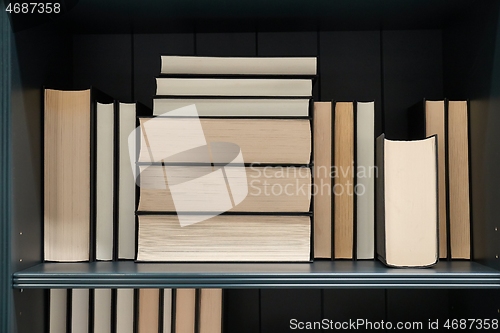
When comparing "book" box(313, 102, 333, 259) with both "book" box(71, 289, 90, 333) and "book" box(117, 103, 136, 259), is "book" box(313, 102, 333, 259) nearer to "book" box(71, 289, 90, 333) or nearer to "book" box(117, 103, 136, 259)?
"book" box(117, 103, 136, 259)

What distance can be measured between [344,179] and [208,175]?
23 centimetres

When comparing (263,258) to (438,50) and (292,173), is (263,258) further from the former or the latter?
(438,50)

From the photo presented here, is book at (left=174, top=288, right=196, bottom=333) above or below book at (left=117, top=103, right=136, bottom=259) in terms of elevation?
below

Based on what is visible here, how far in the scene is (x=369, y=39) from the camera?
94 cm

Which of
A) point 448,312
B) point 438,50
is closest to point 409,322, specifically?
point 448,312

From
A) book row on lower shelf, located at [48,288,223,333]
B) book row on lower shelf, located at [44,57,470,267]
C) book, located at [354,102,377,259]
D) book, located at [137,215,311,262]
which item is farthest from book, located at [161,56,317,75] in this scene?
book row on lower shelf, located at [48,288,223,333]

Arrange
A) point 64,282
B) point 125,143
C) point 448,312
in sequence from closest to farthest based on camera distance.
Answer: point 64,282 < point 125,143 < point 448,312

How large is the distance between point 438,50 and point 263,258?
574mm

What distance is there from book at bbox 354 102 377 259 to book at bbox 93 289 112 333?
0.45 meters

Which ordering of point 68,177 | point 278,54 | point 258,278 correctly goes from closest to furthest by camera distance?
point 258,278 < point 68,177 < point 278,54

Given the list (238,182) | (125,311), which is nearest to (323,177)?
(238,182)

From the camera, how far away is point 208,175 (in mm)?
734

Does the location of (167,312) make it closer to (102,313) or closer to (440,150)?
(102,313)

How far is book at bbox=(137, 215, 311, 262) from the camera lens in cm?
73
